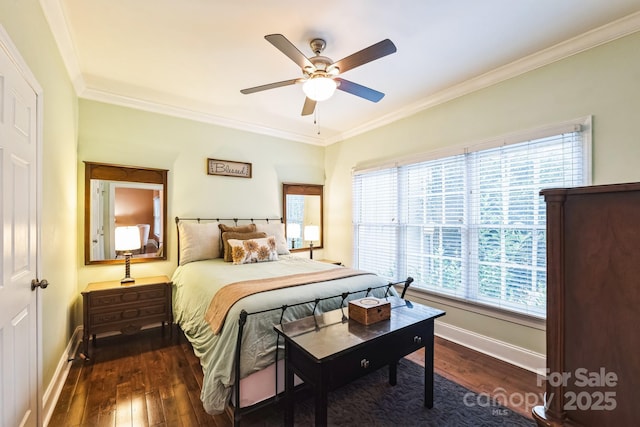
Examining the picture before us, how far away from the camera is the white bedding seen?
1.80 m

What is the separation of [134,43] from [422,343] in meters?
3.32

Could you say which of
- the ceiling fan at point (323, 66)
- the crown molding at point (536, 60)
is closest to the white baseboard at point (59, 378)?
the ceiling fan at point (323, 66)

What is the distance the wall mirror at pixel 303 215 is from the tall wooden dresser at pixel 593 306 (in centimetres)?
383

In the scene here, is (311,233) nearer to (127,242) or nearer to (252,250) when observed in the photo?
(252,250)

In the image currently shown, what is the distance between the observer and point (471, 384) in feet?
7.66

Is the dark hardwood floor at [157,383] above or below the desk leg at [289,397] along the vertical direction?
below

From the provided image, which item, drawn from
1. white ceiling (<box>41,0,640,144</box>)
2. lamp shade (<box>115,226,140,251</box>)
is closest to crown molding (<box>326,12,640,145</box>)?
white ceiling (<box>41,0,640,144</box>)

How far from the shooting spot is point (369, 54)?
6.54ft

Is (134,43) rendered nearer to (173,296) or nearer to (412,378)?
(173,296)

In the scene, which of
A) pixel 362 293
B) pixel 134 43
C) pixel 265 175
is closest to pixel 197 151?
pixel 265 175

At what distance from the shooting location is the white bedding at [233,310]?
1.80 meters

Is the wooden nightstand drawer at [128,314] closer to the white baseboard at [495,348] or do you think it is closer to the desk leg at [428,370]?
the desk leg at [428,370]

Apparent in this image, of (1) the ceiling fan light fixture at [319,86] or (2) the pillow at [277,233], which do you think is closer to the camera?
(1) the ceiling fan light fixture at [319,86]

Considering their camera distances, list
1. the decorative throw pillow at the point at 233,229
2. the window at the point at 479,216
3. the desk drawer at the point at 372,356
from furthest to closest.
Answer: the decorative throw pillow at the point at 233,229 < the window at the point at 479,216 < the desk drawer at the point at 372,356
